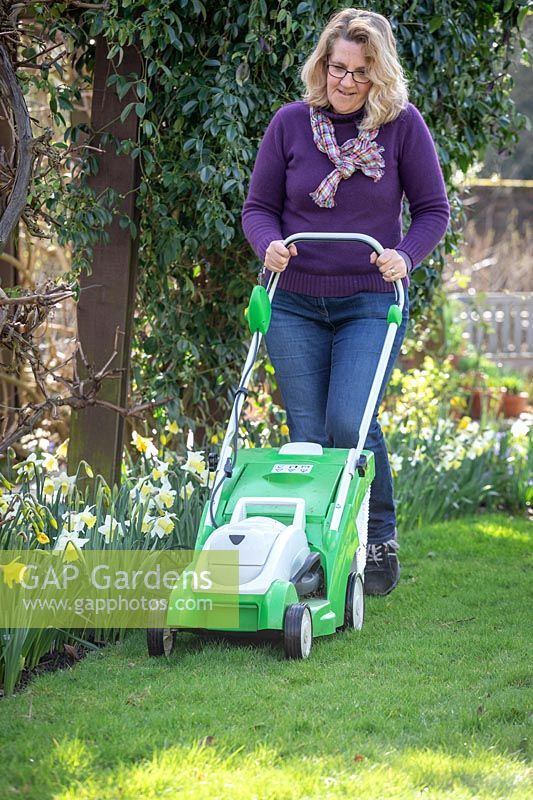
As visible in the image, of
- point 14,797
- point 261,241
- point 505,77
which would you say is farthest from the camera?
point 505,77

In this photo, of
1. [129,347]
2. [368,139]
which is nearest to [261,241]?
[368,139]

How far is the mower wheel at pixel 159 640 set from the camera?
2.88m

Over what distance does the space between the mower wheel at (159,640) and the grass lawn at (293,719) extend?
29 mm

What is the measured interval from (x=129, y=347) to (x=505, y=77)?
2148mm

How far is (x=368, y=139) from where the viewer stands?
10.6 ft

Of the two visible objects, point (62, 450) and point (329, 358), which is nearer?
point (329, 358)

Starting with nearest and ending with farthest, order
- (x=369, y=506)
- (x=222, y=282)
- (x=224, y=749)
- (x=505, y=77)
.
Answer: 1. (x=224, y=749)
2. (x=369, y=506)
3. (x=222, y=282)
4. (x=505, y=77)

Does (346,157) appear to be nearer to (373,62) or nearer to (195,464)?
(373,62)

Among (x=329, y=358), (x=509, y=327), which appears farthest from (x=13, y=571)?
(x=509, y=327)

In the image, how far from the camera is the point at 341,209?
330 cm

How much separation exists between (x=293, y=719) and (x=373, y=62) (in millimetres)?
1868

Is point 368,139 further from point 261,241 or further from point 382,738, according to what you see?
point 382,738

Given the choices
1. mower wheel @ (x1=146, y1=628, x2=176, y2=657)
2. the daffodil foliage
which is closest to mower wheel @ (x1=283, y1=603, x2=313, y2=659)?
mower wheel @ (x1=146, y1=628, x2=176, y2=657)

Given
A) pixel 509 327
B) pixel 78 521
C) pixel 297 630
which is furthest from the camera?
pixel 509 327
